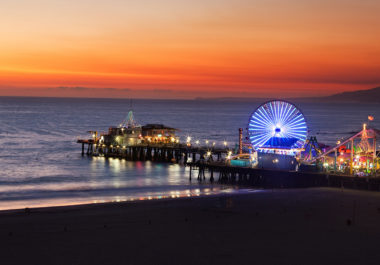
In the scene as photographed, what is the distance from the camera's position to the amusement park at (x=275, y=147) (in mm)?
62672

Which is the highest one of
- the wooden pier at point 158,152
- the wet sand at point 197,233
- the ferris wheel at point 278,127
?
the ferris wheel at point 278,127

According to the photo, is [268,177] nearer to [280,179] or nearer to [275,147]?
[280,179]

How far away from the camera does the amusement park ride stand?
207ft

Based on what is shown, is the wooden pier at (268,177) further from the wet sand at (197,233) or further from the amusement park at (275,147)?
the wet sand at (197,233)

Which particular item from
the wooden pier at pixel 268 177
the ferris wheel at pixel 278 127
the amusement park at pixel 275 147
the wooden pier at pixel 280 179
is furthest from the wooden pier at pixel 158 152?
the wooden pier at pixel 280 179

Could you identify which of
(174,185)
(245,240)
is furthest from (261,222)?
(174,185)

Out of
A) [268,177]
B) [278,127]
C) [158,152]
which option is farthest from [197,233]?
[158,152]

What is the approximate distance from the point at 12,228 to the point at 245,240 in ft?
43.1

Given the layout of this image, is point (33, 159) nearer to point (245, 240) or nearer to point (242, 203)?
point (242, 203)

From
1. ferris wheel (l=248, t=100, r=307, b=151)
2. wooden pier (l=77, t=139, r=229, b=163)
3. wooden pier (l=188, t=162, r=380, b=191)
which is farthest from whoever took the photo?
wooden pier (l=77, t=139, r=229, b=163)

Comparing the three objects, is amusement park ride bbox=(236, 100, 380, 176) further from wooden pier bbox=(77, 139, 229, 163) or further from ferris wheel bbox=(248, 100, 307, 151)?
wooden pier bbox=(77, 139, 229, 163)

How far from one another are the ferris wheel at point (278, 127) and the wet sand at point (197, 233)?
1126 inches

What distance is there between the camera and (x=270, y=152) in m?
73.6

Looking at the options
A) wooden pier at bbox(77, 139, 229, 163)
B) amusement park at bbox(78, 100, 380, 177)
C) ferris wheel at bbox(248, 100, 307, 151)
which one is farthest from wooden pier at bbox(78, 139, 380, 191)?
ferris wheel at bbox(248, 100, 307, 151)
